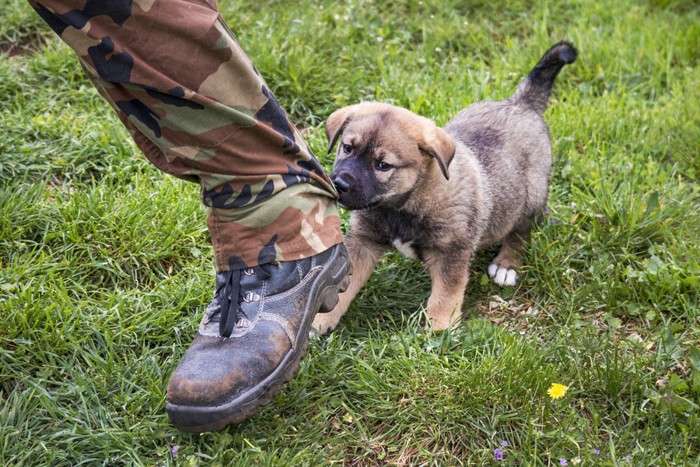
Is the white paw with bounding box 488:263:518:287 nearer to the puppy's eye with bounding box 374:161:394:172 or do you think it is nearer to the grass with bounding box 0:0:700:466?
the grass with bounding box 0:0:700:466

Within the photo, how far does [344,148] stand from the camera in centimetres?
317

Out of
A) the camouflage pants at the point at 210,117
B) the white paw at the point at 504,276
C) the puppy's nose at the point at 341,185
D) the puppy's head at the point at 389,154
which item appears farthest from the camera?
the white paw at the point at 504,276

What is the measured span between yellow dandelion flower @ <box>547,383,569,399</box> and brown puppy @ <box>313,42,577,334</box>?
0.53 metres

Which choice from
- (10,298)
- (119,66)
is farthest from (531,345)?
(10,298)

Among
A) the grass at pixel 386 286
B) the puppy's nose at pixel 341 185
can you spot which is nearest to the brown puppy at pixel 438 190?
the puppy's nose at pixel 341 185

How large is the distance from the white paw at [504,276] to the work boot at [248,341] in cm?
106

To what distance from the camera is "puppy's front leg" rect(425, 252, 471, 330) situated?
3.03 m

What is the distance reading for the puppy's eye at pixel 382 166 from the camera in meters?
3.10

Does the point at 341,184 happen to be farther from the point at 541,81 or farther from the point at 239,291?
the point at 541,81

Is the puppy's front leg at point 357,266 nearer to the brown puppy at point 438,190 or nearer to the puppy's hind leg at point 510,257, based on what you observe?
the brown puppy at point 438,190

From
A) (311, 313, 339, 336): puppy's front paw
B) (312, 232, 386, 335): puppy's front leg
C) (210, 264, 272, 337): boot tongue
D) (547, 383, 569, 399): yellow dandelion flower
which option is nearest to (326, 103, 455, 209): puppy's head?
(312, 232, 386, 335): puppy's front leg

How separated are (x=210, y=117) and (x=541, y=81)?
2149 millimetres

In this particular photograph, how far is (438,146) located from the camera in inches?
121

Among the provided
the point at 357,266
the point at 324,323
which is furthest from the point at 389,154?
the point at 324,323
